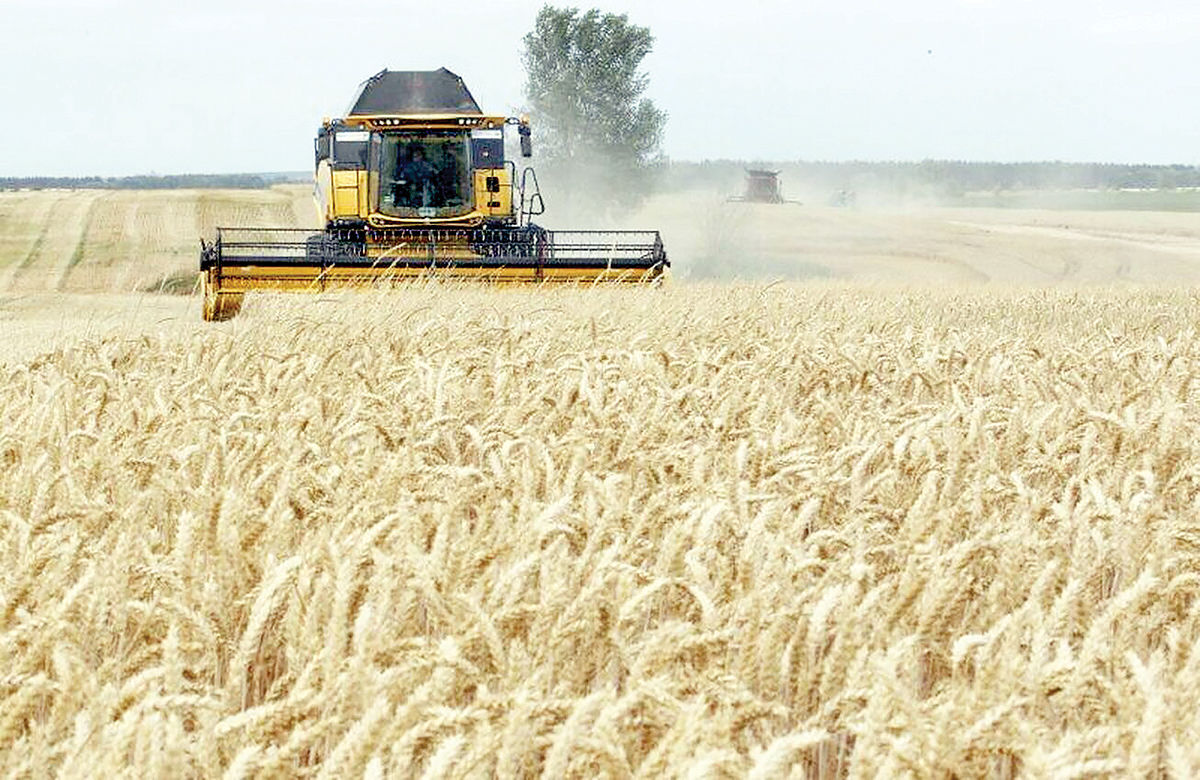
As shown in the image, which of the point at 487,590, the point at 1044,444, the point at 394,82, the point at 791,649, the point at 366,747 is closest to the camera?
the point at 366,747

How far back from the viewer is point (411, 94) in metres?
19.5

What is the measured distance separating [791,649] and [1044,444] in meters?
2.23

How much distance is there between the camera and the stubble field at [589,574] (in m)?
1.81

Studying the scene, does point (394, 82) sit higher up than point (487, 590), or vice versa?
point (394, 82)

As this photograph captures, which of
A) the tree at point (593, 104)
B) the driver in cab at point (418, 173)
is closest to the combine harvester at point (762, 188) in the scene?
the tree at point (593, 104)

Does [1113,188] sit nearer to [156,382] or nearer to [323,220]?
[323,220]

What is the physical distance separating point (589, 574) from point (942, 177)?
113 m

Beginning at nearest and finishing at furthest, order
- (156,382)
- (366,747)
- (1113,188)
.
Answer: (366,747)
(156,382)
(1113,188)

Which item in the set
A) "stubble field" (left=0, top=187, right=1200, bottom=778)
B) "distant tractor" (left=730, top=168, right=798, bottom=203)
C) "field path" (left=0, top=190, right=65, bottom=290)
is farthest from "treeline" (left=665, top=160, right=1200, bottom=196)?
"stubble field" (left=0, top=187, right=1200, bottom=778)

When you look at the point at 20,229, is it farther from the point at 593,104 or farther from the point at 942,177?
the point at 942,177

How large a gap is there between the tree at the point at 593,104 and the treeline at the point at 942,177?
1608 cm

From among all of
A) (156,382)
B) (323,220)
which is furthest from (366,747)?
(323,220)

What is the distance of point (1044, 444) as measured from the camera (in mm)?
4301

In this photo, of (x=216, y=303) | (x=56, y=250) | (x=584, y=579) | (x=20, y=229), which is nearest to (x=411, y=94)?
(x=216, y=303)
